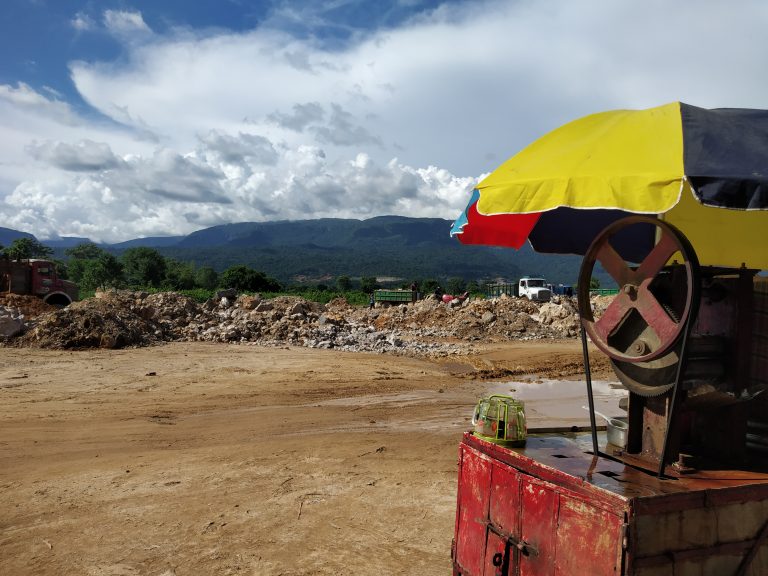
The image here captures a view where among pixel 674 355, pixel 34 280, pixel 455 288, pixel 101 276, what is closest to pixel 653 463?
→ pixel 674 355

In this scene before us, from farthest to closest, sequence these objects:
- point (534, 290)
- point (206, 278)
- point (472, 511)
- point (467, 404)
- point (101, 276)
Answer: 1. point (206, 278)
2. point (101, 276)
3. point (534, 290)
4. point (467, 404)
5. point (472, 511)

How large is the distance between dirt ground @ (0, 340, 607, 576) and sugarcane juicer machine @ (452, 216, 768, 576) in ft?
6.48

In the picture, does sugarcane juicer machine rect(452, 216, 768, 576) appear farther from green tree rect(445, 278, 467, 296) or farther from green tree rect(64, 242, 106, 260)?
green tree rect(64, 242, 106, 260)

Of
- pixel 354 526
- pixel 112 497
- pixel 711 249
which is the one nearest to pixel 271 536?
pixel 354 526

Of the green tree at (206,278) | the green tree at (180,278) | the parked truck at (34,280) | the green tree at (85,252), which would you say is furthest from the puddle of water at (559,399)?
the green tree at (85,252)

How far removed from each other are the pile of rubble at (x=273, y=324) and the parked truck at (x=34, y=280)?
1.95 meters

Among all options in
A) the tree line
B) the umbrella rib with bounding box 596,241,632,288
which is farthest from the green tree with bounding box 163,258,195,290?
the umbrella rib with bounding box 596,241,632,288

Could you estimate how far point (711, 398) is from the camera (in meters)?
3.01

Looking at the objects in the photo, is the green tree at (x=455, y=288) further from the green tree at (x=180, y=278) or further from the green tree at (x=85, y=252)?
the green tree at (x=85, y=252)

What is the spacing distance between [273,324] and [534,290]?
68.6 feet

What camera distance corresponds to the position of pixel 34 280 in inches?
896

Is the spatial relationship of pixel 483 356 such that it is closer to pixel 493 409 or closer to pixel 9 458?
pixel 9 458

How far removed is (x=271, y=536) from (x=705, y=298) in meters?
4.17

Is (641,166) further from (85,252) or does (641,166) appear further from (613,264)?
(85,252)
